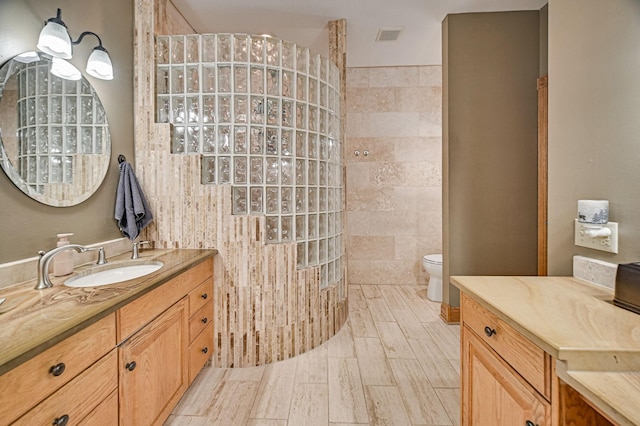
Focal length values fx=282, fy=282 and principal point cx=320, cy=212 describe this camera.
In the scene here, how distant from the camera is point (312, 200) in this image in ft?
7.14

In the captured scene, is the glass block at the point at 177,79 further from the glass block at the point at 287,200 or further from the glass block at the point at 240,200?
the glass block at the point at 287,200

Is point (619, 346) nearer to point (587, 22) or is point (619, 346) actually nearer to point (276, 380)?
point (587, 22)

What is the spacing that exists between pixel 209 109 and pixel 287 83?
582mm

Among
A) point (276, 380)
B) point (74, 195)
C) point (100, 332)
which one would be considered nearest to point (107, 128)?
point (74, 195)

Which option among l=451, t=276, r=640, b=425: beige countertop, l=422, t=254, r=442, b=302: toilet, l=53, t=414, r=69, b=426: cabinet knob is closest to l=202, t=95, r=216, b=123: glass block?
l=53, t=414, r=69, b=426: cabinet knob

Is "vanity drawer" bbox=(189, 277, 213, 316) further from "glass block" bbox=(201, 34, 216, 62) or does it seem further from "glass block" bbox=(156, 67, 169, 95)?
"glass block" bbox=(201, 34, 216, 62)

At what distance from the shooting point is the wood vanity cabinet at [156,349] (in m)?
1.10

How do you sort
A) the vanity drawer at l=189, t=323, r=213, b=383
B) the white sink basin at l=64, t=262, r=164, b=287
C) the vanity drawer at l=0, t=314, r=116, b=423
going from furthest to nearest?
the vanity drawer at l=189, t=323, r=213, b=383, the white sink basin at l=64, t=262, r=164, b=287, the vanity drawer at l=0, t=314, r=116, b=423

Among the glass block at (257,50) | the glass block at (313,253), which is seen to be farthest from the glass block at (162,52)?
the glass block at (313,253)

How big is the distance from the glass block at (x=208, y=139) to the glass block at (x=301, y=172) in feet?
1.98

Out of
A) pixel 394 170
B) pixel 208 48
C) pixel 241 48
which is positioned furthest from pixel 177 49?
pixel 394 170

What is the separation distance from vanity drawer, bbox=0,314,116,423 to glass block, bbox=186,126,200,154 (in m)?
1.26

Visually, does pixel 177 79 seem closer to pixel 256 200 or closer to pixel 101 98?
pixel 101 98

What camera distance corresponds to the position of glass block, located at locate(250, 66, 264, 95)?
197 cm
